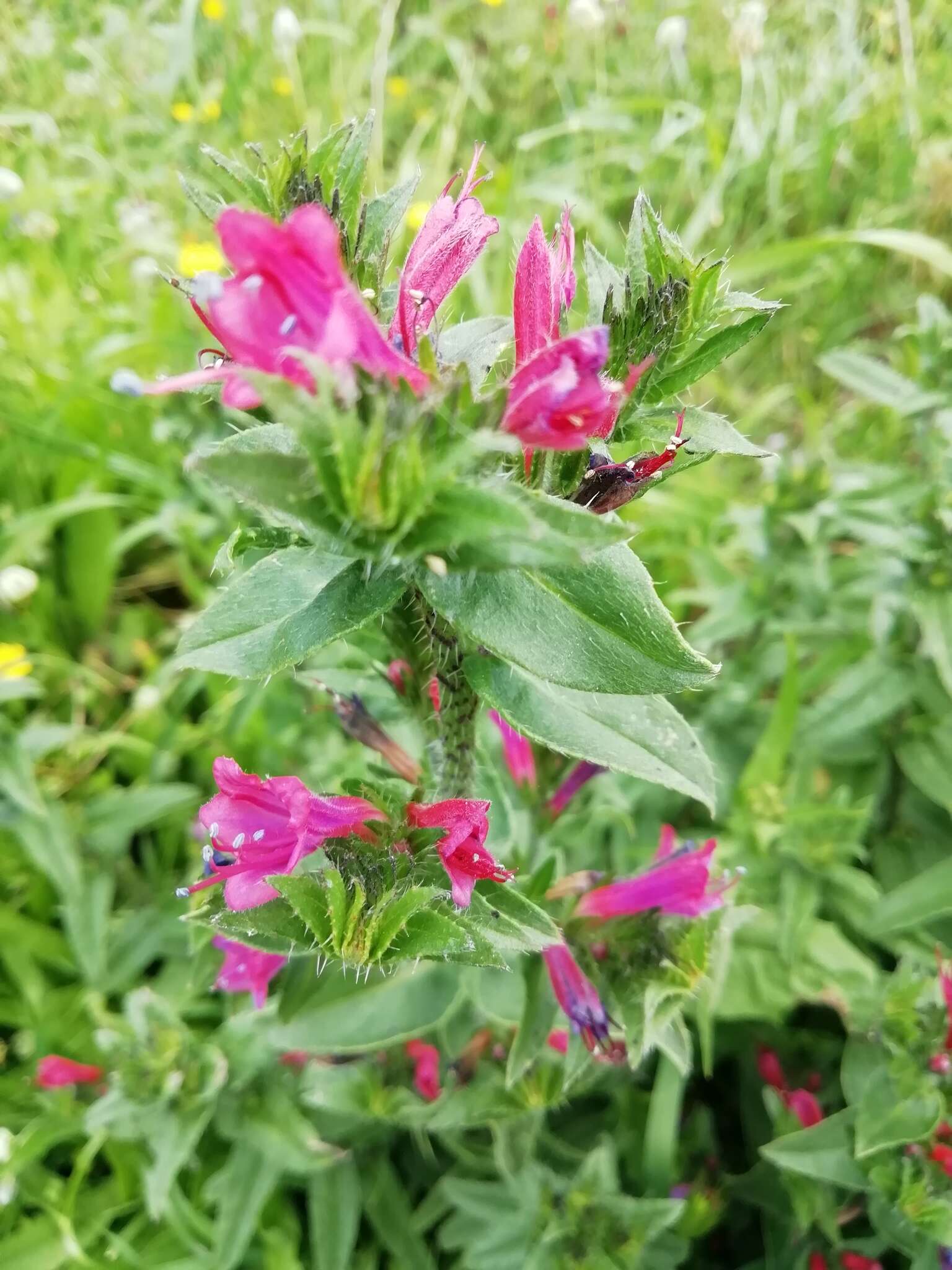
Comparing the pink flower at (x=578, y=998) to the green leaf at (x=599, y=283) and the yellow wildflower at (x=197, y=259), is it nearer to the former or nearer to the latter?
the green leaf at (x=599, y=283)

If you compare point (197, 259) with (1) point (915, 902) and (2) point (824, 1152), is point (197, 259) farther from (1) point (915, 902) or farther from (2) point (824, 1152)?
(2) point (824, 1152)

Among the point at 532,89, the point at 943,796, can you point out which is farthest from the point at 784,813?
the point at 532,89

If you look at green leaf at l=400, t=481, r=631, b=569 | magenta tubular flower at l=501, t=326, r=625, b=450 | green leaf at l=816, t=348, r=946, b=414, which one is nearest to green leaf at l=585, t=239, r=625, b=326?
magenta tubular flower at l=501, t=326, r=625, b=450

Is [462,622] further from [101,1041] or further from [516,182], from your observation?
[516,182]

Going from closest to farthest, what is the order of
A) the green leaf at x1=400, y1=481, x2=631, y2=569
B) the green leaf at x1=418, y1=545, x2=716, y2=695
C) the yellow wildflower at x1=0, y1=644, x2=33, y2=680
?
the green leaf at x1=400, y1=481, x2=631, y2=569 → the green leaf at x1=418, y1=545, x2=716, y2=695 → the yellow wildflower at x1=0, y1=644, x2=33, y2=680

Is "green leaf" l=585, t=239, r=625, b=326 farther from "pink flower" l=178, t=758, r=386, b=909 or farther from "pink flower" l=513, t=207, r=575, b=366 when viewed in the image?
"pink flower" l=178, t=758, r=386, b=909

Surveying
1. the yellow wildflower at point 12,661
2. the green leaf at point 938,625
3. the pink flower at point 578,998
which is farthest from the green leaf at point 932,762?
the yellow wildflower at point 12,661
